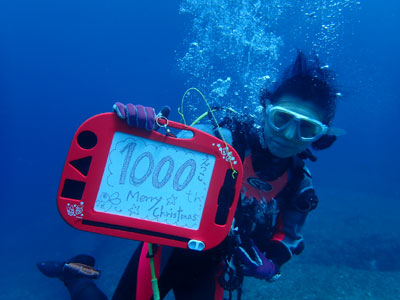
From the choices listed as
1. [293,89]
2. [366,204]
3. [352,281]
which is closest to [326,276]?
[352,281]

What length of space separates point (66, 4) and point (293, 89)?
70.2 metres

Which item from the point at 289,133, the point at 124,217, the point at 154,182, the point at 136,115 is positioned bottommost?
the point at 124,217

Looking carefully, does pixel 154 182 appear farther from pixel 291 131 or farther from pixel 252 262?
pixel 291 131

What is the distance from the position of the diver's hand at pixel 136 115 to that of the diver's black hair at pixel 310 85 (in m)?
1.45

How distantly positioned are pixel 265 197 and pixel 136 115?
5.41ft

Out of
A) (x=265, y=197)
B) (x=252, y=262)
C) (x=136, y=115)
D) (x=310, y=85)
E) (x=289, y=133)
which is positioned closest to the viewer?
(x=136, y=115)

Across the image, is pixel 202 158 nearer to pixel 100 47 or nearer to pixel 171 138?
pixel 171 138

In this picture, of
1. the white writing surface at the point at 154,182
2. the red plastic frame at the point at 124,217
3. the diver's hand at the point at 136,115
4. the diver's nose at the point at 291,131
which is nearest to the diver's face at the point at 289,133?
the diver's nose at the point at 291,131

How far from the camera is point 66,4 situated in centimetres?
5759

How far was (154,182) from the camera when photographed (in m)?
1.67

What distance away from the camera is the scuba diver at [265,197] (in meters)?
2.24

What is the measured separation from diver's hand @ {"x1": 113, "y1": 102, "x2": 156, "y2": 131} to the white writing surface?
102mm

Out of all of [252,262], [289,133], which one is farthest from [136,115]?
[252,262]

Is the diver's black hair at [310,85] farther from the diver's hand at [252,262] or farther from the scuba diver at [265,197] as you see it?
the diver's hand at [252,262]
